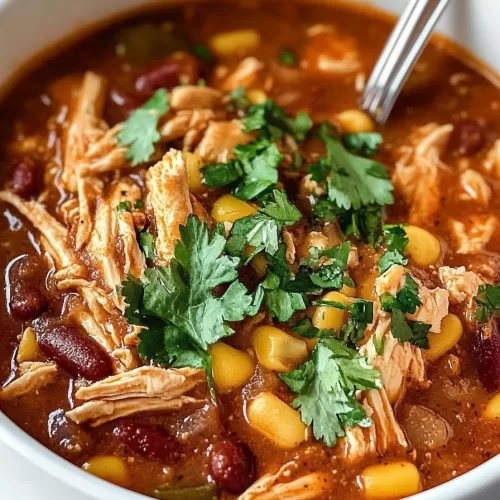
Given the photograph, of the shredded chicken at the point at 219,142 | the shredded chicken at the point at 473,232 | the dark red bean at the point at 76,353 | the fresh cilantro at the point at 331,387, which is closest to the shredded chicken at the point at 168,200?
the shredded chicken at the point at 219,142

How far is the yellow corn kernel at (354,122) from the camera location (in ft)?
11.3

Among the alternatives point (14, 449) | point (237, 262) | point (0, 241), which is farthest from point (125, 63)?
point (14, 449)

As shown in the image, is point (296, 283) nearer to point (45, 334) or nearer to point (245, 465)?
point (245, 465)

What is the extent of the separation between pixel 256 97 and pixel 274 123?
256mm

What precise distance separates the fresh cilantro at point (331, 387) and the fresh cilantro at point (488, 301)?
1.75 ft

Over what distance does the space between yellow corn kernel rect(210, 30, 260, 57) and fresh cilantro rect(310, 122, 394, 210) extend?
797mm

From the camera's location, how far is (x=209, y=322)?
260 cm

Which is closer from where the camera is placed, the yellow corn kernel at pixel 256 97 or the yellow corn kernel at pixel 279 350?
the yellow corn kernel at pixel 279 350

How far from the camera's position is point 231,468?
2.48 meters

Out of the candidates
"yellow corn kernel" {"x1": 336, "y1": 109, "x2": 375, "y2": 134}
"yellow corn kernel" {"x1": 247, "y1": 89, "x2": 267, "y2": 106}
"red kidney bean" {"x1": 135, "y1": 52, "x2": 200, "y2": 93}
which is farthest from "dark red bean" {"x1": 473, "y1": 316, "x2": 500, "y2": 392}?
"red kidney bean" {"x1": 135, "y1": 52, "x2": 200, "y2": 93}

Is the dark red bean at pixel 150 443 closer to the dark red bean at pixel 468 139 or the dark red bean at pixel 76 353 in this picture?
the dark red bean at pixel 76 353

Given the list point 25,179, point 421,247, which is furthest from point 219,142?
point 421,247

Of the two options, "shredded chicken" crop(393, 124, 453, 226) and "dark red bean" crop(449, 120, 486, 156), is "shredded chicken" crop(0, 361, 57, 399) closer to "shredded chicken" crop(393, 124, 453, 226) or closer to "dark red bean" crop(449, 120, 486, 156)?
"shredded chicken" crop(393, 124, 453, 226)

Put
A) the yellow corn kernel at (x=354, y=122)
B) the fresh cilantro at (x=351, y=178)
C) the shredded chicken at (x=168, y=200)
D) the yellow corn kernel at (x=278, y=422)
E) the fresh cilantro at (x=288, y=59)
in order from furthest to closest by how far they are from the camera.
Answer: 1. the fresh cilantro at (x=288, y=59)
2. the yellow corn kernel at (x=354, y=122)
3. the fresh cilantro at (x=351, y=178)
4. the shredded chicken at (x=168, y=200)
5. the yellow corn kernel at (x=278, y=422)
